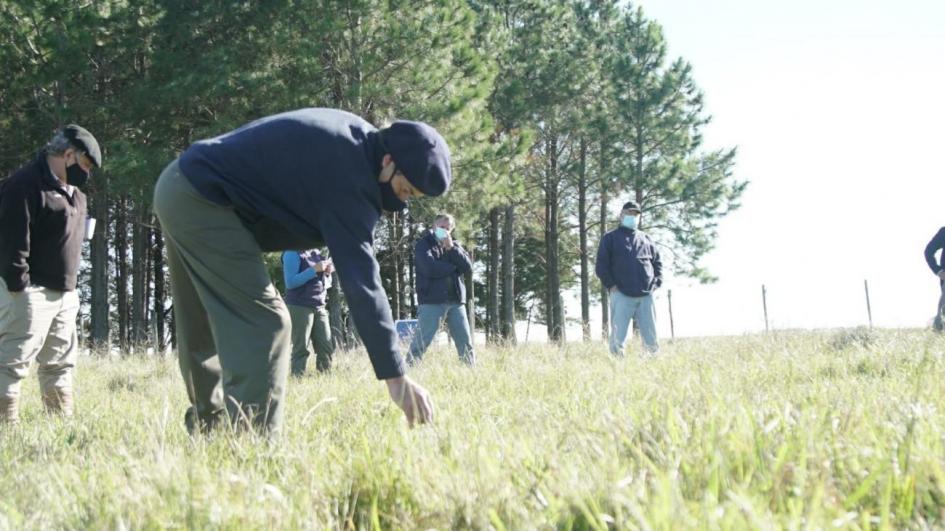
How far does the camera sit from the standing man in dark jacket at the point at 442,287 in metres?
8.53

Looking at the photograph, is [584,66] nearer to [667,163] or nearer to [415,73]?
[667,163]

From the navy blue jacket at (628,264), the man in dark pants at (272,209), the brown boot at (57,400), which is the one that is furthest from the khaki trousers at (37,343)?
the navy blue jacket at (628,264)

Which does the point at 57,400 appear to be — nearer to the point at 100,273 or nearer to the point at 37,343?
the point at 37,343

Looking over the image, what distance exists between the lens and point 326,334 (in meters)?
8.45

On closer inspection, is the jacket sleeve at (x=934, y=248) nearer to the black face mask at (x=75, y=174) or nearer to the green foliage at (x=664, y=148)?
the black face mask at (x=75, y=174)

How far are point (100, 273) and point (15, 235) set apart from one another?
A: 1672cm

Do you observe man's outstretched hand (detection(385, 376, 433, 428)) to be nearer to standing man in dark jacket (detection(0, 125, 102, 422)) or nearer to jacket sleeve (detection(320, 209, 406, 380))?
jacket sleeve (detection(320, 209, 406, 380))

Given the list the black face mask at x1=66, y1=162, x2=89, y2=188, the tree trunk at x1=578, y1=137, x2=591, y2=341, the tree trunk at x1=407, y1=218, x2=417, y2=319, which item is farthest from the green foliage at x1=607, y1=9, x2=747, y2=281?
the black face mask at x1=66, y1=162, x2=89, y2=188

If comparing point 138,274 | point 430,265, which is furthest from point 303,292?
point 138,274

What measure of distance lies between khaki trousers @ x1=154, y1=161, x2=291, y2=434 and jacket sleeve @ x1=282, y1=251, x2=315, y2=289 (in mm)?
4781

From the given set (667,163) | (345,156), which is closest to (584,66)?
(667,163)

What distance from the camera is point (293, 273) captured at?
26.2 feet

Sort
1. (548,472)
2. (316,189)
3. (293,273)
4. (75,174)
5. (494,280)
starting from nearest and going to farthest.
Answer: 1. (548,472)
2. (316,189)
3. (75,174)
4. (293,273)
5. (494,280)

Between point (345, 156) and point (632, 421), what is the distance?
4.56 feet
